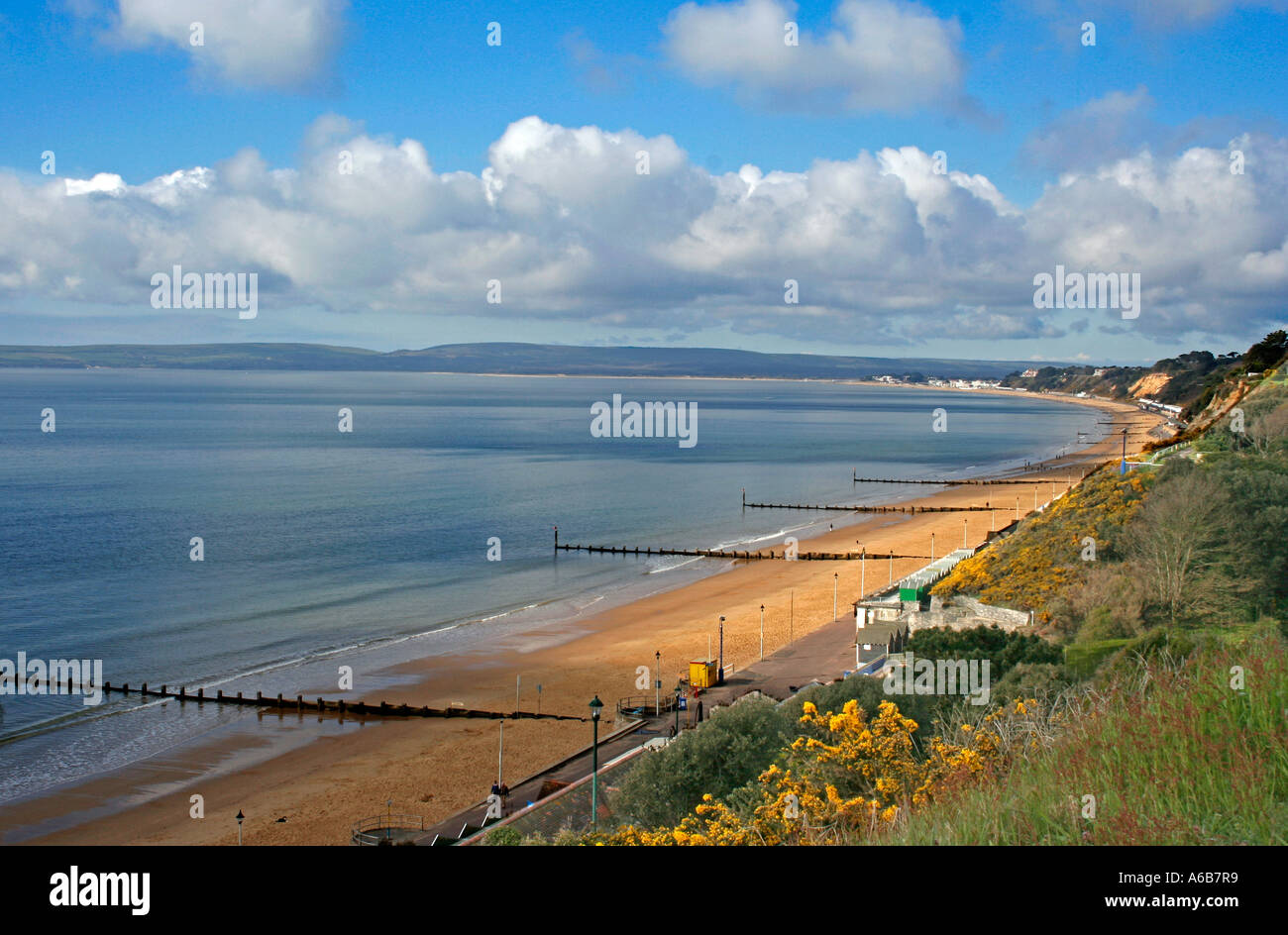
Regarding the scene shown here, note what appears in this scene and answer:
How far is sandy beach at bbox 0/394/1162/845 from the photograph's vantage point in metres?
24.0

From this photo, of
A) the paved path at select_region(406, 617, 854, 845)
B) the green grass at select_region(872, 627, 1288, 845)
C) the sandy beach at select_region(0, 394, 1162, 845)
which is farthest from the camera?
the sandy beach at select_region(0, 394, 1162, 845)

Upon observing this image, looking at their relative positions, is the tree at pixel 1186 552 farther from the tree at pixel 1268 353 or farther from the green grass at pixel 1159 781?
the tree at pixel 1268 353

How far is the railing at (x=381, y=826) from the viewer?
2202 centimetres

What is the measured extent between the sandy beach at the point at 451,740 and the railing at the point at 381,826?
1.38ft

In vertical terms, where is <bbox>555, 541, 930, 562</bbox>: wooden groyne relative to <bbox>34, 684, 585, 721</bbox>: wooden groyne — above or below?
above

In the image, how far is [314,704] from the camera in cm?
3266

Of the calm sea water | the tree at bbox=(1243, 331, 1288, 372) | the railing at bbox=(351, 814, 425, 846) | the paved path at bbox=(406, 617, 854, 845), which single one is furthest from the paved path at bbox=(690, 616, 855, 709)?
the tree at bbox=(1243, 331, 1288, 372)

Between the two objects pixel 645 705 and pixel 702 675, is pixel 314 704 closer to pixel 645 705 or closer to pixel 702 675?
pixel 645 705

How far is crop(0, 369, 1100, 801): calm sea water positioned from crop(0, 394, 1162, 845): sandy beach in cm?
211

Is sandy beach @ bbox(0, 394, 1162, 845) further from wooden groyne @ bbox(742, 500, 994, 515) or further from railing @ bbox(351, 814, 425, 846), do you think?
wooden groyne @ bbox(742, 500, 994, 515)
